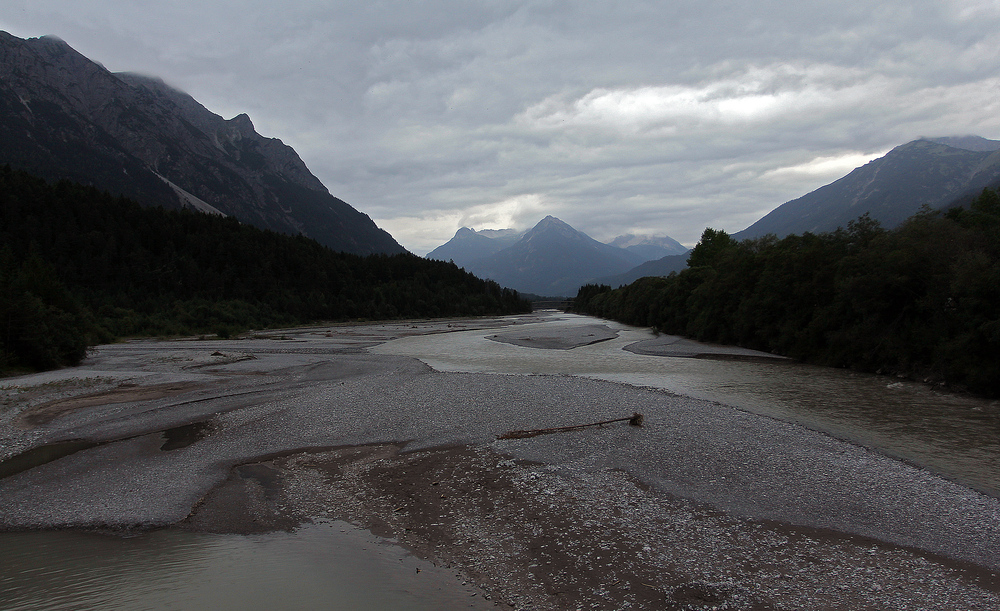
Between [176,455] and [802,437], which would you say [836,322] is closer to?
[802,437]

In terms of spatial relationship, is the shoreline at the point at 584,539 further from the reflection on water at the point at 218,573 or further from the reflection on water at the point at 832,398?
the reflection on water at the point at 832,398

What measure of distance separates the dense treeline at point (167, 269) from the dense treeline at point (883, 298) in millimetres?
63431

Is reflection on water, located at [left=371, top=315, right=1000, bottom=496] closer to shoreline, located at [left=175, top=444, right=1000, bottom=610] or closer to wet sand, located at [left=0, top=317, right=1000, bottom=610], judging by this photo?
wet sand, located at [left=0, top=317, right=1000, bottom=610]

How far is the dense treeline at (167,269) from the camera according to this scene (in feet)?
282

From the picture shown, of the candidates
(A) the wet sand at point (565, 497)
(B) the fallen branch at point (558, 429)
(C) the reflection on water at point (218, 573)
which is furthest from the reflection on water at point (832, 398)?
(C) the reflection on water at point (218, 573)

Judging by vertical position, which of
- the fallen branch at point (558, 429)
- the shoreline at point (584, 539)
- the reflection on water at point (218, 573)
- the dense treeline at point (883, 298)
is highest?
the dense treeline at point (883, 298)

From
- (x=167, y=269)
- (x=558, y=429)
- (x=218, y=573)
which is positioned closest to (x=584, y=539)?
(x=218, y=573)

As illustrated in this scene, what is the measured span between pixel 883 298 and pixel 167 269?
11657 cm

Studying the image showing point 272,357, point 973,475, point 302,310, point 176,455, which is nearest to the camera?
point 973,475

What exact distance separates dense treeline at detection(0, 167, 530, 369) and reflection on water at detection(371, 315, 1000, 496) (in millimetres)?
45447

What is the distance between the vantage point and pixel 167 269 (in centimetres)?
10481

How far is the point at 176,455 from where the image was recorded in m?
16.6

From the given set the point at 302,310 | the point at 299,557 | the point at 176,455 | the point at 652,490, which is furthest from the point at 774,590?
the point at 302,310

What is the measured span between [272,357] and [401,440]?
115ft
